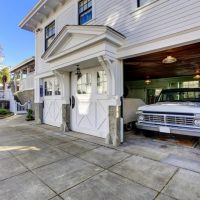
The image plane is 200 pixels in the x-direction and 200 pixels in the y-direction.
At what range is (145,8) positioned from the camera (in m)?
4.40

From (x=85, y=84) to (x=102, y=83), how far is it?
97cm

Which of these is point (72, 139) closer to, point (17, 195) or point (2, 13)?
point (17, 195)

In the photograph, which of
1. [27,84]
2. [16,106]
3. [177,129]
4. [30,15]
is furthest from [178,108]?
[16,106]

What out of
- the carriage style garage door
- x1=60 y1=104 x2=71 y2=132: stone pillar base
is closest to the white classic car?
x1=60 y1=104 x2=71 y2=132: stone pillar base

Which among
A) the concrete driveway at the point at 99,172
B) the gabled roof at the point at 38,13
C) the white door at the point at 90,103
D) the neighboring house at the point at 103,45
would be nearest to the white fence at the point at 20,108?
the neighboring house at the point at 103,45

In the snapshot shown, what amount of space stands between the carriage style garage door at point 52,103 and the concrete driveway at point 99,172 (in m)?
3.19

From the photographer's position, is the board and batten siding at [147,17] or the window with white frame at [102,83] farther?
the window with white frame at [102,83]

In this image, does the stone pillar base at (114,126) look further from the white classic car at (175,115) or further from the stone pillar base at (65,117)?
the stone pillar base at (65,117)

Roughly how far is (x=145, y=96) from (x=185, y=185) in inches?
484

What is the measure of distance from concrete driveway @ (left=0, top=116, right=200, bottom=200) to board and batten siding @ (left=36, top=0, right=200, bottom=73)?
317cm

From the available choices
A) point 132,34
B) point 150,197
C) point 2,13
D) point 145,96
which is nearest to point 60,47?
point 132,34

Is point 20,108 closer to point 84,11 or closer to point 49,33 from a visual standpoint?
point 49,33

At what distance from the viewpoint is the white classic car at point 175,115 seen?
4.32 meters

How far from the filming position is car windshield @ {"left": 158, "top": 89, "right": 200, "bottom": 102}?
18.4 feet
